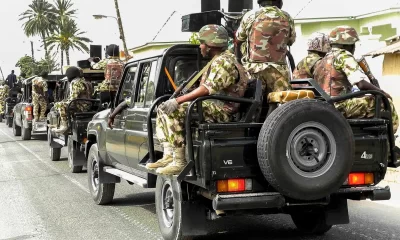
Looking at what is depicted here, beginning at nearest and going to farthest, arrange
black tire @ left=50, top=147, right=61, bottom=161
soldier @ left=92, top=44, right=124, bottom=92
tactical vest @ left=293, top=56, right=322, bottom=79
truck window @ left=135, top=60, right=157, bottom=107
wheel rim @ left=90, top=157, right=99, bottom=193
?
tactical vest @ left=293, top=56, right=322, bottom=79, truck window @ left=135, top=60, right=157, bottom=107, wheel rim @ left=90, top=157, right=99, bottom=193, soldier @ left=92, top=44, right=124, bottom=92, black tire @ left=50, top=147, right=61, bottom=161

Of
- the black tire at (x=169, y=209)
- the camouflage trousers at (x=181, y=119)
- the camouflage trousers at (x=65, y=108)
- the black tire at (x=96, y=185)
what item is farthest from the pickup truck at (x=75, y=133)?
the camouflage trousers at (x=181, y=119)

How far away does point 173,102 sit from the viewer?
5.81 m

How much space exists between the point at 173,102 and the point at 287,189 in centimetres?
131

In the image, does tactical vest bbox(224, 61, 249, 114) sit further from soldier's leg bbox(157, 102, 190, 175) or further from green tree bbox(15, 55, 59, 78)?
green tree bbox(15, 55, 59, 78)

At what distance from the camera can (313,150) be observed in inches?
210

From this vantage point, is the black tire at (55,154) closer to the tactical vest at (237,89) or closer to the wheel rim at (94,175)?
the wheel rim at (94,175)

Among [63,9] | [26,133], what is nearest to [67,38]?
[63,9]

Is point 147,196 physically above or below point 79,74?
below

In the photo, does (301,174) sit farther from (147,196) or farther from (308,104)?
(147,196)

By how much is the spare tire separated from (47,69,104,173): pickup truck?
282 inches

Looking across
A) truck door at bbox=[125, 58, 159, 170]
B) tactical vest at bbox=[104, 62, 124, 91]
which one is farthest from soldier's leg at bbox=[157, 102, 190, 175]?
tactical vest at bbox=[104, 62, 124, 91]

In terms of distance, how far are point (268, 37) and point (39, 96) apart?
572 inches

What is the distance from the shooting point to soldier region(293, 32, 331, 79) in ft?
22.5

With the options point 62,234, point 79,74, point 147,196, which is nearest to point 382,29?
point 79,74
